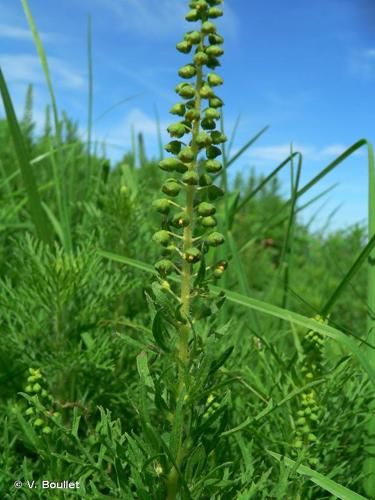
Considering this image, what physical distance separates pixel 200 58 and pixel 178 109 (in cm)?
14

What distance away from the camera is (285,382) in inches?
90.9

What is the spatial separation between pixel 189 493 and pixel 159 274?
0.55 metres

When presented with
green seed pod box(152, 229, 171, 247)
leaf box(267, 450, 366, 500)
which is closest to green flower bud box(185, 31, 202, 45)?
green seed pod box(152, 229, 171, 247)

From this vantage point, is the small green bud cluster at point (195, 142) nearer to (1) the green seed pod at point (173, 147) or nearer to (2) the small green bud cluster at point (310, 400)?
(1) the green seed pod at point (173, 147)

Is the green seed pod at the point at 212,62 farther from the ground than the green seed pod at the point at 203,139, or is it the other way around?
the green seed pod at the point at 212,62

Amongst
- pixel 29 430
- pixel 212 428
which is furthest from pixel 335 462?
pixel 29 430

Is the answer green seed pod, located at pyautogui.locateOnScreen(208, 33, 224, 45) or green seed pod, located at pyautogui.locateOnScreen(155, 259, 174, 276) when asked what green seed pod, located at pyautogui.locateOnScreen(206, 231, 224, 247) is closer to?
green seed pod, located at pyautogui.locateOnScreen(155, 259, 174, 276)

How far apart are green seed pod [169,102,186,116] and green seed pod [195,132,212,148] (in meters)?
0.08

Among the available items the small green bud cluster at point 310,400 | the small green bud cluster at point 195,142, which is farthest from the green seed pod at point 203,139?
the small green bud cluster at point 310,400

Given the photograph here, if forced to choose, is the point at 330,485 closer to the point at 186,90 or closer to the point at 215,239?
the point at 215,239

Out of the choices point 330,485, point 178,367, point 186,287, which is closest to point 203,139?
point 186,287

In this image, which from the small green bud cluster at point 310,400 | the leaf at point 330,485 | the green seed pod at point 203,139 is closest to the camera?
the green seed pod at point 203,139

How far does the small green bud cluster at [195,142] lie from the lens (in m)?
1.59

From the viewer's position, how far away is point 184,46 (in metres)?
1.62
